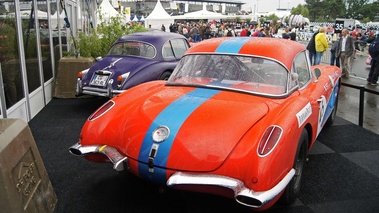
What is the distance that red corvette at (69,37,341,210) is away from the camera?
251 cm

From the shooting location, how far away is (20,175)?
7.32 ft

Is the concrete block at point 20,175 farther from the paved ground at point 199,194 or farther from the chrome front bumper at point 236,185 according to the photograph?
the chrome front bumper at point 236,185

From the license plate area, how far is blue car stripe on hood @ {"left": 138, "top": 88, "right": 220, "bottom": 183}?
3425 mm

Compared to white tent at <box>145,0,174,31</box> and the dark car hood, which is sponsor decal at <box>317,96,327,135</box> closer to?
the dark car hood

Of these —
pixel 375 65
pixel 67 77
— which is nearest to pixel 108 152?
pixel 67 77

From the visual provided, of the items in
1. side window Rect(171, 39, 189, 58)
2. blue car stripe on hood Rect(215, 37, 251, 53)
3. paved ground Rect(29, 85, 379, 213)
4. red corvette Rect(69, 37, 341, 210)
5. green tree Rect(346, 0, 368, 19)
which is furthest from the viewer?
green tree Rect(346, 0, 368, 19)

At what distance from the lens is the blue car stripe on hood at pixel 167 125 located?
265 cm

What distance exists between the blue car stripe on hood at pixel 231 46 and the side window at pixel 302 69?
2.18 ft

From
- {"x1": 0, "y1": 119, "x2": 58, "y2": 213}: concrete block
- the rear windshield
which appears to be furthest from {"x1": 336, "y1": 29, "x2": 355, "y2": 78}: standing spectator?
{"x1": 0, "y1": 119, "x2": 58, "y2": 213}: concrete block

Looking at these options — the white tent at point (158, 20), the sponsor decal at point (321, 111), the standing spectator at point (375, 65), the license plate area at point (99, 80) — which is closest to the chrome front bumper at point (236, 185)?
the sponsor decal at point (321, 111)

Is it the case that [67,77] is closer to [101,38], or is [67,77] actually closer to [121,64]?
[121,64]

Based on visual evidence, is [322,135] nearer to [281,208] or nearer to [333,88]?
[333,88]

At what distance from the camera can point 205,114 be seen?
291 centimetres

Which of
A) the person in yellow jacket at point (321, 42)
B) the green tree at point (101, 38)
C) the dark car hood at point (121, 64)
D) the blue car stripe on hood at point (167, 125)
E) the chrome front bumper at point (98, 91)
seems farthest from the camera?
the person in yellow jacket at point (321, 42)
